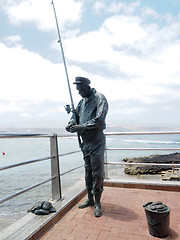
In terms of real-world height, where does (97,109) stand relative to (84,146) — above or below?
above

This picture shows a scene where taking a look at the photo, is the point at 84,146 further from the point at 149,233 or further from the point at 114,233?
the point at 149,233

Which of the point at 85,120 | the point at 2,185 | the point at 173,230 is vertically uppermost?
the point at 85,120

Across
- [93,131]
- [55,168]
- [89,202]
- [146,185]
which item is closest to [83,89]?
[93,131]

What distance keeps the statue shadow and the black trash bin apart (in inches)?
19.0

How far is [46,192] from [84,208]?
5042mm

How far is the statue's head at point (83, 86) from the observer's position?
2.87 metres

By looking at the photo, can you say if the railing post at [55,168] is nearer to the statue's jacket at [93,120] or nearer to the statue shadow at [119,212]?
the statue's jacket at [93,120]

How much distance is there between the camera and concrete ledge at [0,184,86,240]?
6.97 feet

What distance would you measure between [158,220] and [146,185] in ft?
5.98

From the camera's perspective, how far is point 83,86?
9.51 ft

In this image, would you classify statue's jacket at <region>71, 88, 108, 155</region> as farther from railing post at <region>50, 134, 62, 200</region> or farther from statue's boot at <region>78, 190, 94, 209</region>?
statue's boot at <region>78, 190, 94, 209</region>

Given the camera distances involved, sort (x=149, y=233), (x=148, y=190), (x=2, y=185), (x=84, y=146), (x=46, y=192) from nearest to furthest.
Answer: (x=149, y=233), (x=84, y=146), (x=148, y=190), (x=46, y=192), (x=2, y=185)

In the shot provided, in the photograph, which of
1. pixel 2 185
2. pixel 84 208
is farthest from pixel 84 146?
pixel 2 185

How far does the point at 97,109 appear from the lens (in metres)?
2.81
